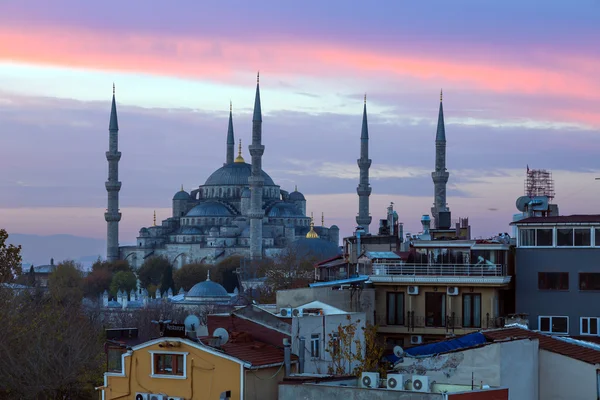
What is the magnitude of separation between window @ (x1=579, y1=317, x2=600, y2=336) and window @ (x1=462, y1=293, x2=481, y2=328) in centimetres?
172

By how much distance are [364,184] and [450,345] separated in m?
76.5

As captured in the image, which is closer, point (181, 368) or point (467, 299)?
point (181, 368)

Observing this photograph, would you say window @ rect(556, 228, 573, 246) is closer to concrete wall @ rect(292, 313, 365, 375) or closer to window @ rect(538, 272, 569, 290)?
window @ rect(538, 272, 569, 290)

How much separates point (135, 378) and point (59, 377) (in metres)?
9.73

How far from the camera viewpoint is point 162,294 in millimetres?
94875

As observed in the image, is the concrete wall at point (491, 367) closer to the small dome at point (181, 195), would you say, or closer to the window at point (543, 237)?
the window at point (543, 237)

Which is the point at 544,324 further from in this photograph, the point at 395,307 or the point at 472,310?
the point at 395,307

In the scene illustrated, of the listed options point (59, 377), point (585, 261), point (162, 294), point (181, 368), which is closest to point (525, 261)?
point (585, 261)

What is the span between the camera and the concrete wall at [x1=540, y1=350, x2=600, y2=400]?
15719mm

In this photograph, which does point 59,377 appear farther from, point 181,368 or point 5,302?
point 181,368

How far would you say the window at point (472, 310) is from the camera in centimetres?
2226

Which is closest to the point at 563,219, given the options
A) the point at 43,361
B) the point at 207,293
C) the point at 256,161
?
the point at 43,361

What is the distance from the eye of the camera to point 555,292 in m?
22.2

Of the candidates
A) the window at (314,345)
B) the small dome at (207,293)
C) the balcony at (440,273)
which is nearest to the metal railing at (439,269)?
the balcony at (440,273)
